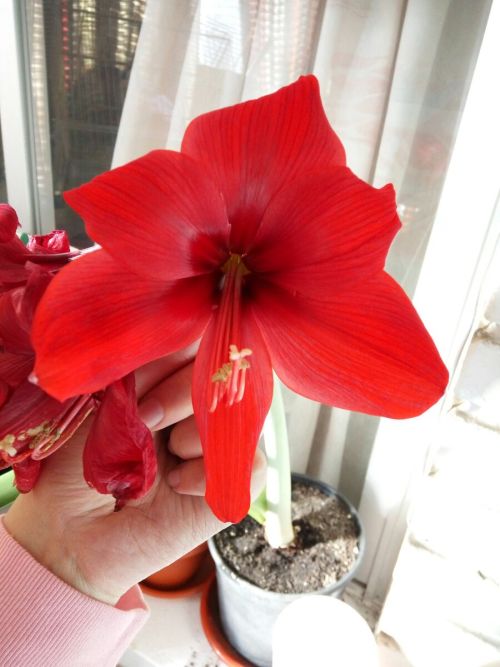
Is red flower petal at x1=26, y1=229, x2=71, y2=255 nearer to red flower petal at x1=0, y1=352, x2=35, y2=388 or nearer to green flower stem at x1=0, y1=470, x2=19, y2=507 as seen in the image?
red flower petal at x1=0, y1=352, x2=35, y2=388

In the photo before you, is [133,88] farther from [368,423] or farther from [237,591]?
[237,591]

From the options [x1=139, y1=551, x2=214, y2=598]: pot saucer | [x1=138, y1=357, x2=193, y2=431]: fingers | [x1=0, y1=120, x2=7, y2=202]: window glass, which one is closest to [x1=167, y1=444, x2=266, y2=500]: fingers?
[x1=138, y1=357, x2=193, y2=431]: fingers

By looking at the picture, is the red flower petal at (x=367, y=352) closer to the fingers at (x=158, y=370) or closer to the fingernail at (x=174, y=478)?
the fingers at (x=158, y=370)

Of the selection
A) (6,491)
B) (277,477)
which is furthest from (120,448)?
(6,491)

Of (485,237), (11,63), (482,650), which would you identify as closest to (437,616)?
(482,650)

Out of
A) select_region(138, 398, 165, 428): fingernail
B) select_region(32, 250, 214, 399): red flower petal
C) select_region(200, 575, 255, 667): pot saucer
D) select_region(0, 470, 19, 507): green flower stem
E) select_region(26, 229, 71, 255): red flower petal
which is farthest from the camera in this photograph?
select_region(200, 575, 255, 667): pot saucer

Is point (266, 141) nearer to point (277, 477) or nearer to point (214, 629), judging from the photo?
point (277, 477)
